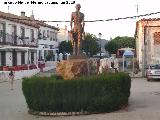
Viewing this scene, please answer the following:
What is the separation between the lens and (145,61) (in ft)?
126

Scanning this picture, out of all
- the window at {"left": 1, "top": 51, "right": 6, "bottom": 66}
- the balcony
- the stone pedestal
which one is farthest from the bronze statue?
the window at {"left": 1, "top": 51, "right": 6, "bottom": 66}

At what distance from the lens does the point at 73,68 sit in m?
16.7

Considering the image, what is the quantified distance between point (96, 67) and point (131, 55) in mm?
30668

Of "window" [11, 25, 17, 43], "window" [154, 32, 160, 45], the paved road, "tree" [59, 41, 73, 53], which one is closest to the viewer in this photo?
the paved road

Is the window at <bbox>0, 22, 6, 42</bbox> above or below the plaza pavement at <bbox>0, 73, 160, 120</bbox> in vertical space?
above

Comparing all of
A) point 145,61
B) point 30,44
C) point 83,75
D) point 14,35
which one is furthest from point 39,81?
point 30,44

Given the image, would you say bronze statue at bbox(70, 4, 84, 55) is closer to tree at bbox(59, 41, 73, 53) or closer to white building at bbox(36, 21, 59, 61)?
white building at bbox(36, 21, 59, 61)

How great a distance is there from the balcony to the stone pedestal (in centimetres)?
2718

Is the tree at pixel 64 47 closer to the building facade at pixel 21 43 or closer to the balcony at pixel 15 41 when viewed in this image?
the building facade at pixel 21 43

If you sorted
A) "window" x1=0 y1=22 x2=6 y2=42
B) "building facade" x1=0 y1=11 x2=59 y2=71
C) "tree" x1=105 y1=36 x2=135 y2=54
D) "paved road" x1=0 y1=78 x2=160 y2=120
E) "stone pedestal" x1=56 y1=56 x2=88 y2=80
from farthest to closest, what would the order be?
1. "tree" x1=105 y1=36 x2=135 y2=54
2. "building facade" x1=0 y1=11 x2=59 y2=71
3. "window" x1=0 y1=22 x2=6 y2=42
4. "stone pedestal" x1=56 y1=56 x2=88 y2=80
5. "paved road" x1=0 y1=78 x2=160 y2=120

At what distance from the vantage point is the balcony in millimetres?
44131

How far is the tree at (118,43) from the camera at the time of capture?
3273 inches

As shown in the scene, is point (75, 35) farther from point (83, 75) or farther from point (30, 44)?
point (30, 44)

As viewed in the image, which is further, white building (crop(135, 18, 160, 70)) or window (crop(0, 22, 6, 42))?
window (crop(0, 22, 6, 42))
